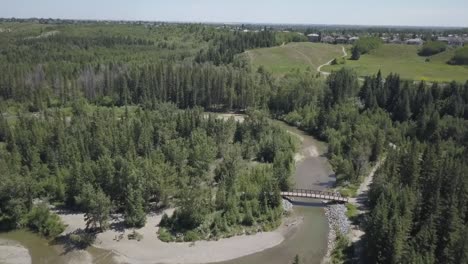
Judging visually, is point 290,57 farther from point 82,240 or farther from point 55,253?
point 55,253

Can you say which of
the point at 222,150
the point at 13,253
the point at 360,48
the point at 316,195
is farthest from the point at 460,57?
the point at 13,253

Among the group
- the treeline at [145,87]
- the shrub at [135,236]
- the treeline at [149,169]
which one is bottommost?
the shrub at [135,236]

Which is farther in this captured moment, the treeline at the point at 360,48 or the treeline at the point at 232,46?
the treeline at the point at 360,48

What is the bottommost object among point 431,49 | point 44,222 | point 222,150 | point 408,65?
point 44,222

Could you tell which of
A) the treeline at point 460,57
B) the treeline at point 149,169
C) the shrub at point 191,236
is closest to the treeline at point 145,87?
the treeline at point 149,169

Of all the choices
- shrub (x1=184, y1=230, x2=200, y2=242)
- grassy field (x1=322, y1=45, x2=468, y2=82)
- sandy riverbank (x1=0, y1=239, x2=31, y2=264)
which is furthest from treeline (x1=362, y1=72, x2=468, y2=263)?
grassy field (x1=322, y1=45, x2=468, y2=82)

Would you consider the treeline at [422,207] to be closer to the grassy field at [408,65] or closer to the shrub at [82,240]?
the shrub at [82,240]

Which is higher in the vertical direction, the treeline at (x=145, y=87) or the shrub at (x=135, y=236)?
the treeline at (x=145, y=87)
